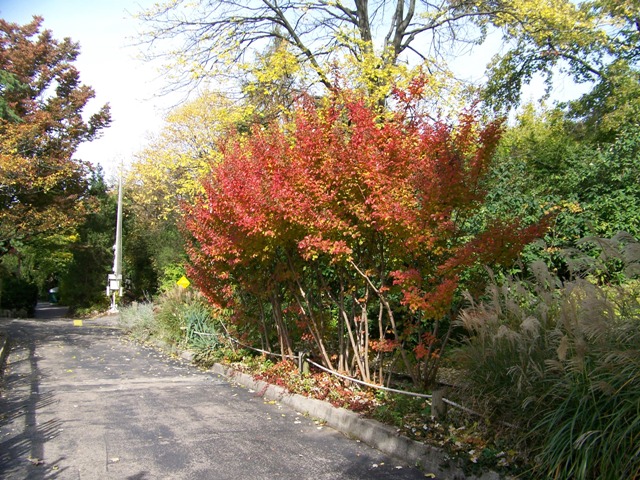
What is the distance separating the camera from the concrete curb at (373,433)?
195 inches

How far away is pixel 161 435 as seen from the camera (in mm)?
6410

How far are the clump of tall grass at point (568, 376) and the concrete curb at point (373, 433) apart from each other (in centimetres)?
61

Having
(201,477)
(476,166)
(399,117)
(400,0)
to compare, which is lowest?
(201,477)

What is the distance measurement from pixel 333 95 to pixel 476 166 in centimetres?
305

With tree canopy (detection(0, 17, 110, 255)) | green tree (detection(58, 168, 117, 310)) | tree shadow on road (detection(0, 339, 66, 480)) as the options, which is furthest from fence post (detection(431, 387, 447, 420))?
green tree (detection(58, 168, 117, 310))

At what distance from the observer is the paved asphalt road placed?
17.2ft

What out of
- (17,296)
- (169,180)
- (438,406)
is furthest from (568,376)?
(17,296)

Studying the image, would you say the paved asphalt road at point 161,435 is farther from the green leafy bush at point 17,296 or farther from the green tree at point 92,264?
the green leafy bush at point 17,296

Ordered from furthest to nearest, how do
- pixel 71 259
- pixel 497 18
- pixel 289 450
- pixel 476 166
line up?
pixel 71 259, pixel 497 18, pixel 476 166, pixel 289 450

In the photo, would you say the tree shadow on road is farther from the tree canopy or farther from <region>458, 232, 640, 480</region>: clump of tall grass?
the tree canopy

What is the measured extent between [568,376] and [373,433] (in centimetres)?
244

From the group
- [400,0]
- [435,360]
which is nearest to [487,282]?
[435,360]

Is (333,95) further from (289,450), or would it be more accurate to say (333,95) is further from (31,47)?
(31,47)

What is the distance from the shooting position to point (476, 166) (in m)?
6.29
